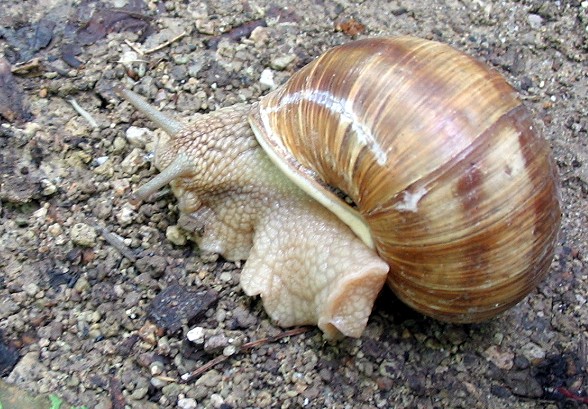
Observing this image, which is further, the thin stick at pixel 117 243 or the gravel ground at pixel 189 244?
the thin stick at pixel 117 243

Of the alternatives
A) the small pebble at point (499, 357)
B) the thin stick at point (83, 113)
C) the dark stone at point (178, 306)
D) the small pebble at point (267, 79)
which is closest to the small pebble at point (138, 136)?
the thin stick at point (83, 113)

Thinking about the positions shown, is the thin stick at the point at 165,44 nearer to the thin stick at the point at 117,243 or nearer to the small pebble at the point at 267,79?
the small pebble at the point at 267,79

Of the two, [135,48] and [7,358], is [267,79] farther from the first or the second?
[7,358]

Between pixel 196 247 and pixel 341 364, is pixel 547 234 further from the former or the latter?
pixel 196 247

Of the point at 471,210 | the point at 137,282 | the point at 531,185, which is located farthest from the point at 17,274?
the point at 531,185

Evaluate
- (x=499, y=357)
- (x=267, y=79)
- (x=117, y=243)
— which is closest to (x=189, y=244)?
(x=117, y=243)

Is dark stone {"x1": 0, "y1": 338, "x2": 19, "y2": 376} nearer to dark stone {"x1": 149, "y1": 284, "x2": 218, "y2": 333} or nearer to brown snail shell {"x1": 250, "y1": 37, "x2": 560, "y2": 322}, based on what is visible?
dark stone {"x1": 149, "y1": 284, "x2": 218, "y2": 333}
